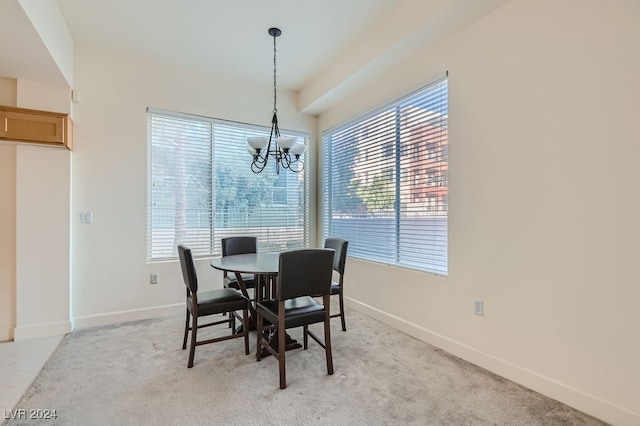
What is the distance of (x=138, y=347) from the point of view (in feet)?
9.22

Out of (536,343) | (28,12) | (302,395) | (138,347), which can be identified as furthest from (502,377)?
(28,12)

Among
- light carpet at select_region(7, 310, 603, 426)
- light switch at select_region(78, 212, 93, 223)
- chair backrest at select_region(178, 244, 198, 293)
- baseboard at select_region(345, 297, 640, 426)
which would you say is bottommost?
light carpet at select_region(7, 310, 603, 426)

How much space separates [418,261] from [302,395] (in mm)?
1657

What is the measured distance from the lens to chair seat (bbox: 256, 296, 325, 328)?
225 centimetres

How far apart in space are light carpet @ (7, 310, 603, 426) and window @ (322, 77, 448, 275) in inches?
37.9

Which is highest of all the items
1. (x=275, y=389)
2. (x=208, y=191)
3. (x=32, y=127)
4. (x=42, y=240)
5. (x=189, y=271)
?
(x=32, y=127)

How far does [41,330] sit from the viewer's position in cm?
305

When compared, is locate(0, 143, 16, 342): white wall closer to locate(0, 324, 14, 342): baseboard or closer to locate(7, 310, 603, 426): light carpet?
locate(0, 324, 14, 342): baseboard

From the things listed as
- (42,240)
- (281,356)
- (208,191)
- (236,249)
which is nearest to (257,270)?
(281,356)

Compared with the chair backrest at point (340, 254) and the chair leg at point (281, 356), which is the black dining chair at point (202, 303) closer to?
the chair leg at point (281, 356)

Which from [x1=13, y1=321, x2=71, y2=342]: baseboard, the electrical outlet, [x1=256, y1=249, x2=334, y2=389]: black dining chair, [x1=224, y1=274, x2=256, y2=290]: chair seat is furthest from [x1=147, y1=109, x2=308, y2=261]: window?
the electrical outlet

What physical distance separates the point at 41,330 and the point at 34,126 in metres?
1.94

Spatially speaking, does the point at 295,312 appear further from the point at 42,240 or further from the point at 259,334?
the point at 42,240

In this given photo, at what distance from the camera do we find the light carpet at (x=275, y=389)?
6.02 ft
